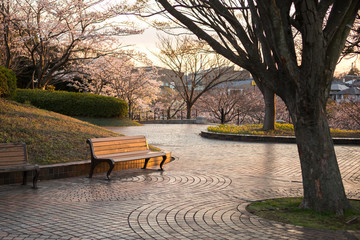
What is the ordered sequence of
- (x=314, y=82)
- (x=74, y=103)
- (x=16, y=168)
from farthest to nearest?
(x=74, y=103) < (x=16, y=168) < (x=314, y=82)

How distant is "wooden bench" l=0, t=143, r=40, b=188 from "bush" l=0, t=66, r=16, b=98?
722 cm

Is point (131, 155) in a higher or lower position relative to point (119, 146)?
lower

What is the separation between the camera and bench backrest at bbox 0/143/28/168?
780 cm

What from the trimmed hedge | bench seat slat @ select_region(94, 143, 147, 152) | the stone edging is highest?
the trimmed hedge

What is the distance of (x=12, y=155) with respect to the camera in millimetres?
7887

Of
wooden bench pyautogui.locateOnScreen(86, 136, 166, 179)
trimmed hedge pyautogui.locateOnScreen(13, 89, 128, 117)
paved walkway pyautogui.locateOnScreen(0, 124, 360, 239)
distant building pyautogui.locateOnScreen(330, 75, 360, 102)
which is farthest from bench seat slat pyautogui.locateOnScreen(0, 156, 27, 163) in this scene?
distant building pyautogui.locateOnScreen(330, 75, 360, 102)

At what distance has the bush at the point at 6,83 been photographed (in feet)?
47.1

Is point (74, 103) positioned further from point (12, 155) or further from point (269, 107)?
point (12, 155)

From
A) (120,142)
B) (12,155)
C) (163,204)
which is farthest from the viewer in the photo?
(120,142)

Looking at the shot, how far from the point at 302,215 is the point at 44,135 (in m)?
7.42

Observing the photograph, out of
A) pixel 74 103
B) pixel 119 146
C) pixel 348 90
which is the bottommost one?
pixel 119 146

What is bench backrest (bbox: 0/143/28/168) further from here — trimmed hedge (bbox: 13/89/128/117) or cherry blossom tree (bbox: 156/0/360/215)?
trimmed hedge (bbox: 13/89/128/117)

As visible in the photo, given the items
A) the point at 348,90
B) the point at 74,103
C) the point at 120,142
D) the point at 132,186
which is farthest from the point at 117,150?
the point at 348,90

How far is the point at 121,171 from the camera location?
388 inches
